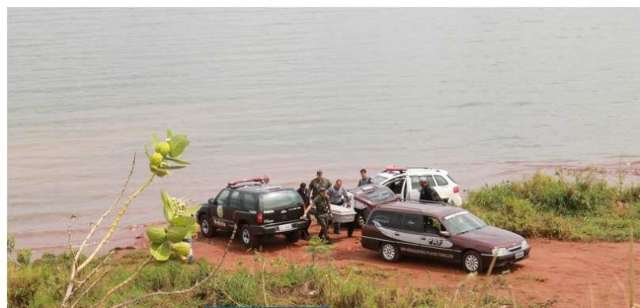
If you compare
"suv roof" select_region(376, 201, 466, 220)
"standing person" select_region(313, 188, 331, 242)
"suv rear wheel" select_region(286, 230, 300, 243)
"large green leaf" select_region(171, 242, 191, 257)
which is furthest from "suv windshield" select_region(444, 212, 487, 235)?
"large green leaf" select_region(171, 242, 191, 257)

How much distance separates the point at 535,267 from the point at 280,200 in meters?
5.62

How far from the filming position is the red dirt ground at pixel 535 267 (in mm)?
13500

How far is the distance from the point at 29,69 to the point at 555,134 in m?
38.0

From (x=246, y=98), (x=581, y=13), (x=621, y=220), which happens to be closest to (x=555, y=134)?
(x=246, y=98)

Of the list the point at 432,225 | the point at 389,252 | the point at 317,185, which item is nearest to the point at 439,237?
the point at 432,225

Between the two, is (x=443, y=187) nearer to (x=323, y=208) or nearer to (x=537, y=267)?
(x=323, y=208)

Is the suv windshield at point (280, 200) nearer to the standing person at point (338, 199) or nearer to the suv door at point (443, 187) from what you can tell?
the standing person at point (338, 199)

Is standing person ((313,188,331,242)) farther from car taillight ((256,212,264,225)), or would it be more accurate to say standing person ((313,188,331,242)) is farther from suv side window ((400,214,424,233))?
suv side window ((400,214,424,233))

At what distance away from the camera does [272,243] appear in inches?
743

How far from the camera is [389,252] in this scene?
1653cm

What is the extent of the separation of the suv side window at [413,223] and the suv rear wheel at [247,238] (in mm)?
3373

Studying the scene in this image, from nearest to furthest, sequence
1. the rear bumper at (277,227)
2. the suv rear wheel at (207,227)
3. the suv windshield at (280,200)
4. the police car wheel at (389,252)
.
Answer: the police car wheel at (389,252), the rear bumper at (277,227), the suv windshield at (280,200), the suv rear wheel at (207,227)

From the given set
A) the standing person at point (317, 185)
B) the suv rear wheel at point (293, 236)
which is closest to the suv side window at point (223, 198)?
the suv rear wheel at point (293, 236)

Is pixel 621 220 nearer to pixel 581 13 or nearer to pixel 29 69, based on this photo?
pixel 29 69
